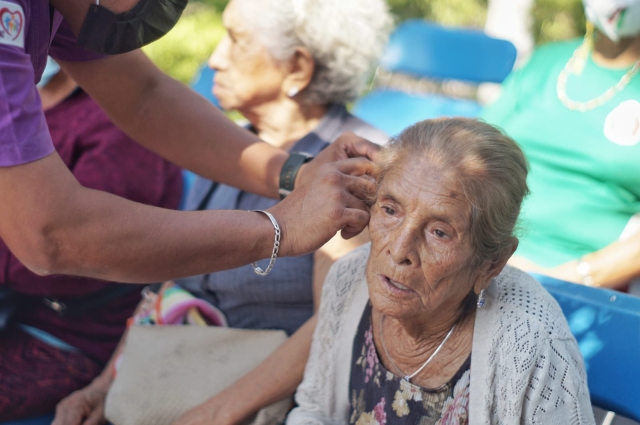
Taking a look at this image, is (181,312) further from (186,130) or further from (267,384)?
(186,130)

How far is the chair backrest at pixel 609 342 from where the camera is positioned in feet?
6.48

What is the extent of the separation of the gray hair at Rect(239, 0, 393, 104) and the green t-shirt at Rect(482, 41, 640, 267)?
92cm

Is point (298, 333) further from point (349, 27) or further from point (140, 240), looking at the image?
point (349, 27)

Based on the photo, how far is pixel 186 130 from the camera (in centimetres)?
229

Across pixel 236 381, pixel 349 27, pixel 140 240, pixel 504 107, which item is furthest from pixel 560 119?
pixel 140 240

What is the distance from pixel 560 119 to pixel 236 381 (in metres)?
1.92

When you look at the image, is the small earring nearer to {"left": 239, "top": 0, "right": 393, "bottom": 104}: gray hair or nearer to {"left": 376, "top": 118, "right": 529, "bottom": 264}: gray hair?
{"left": 376, "top": 118, "right": 529, "bottom": 264}: gray hair

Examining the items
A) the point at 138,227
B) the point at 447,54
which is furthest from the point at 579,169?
the point at 138,227

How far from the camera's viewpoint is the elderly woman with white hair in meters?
2.62

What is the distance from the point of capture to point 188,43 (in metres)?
7.61

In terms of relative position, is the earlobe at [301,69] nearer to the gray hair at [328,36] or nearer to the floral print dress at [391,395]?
the gray hair at [328,36]

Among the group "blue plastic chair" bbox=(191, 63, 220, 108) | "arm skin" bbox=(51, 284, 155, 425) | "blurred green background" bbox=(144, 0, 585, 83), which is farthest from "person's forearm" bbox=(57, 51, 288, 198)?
"blurred green background" bbox=(144, 0, 585, 83)

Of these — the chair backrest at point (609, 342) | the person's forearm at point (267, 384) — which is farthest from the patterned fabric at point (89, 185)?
the chair backrest at point (609, 342)

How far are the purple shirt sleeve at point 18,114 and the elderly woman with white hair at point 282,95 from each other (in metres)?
1.17
